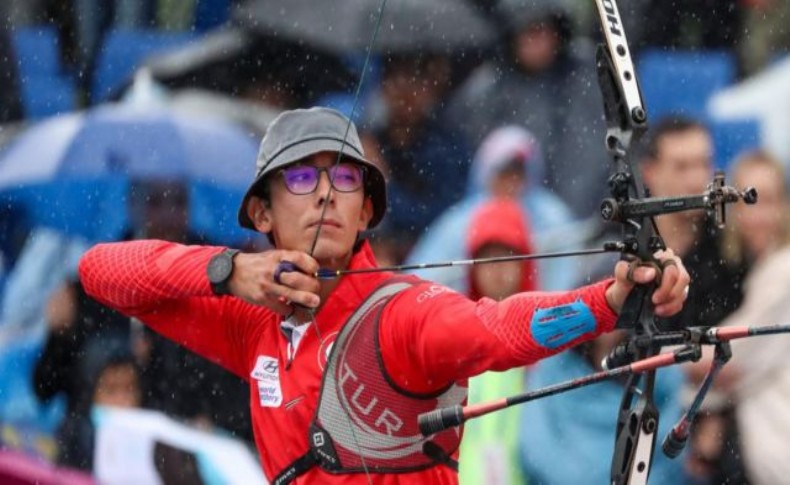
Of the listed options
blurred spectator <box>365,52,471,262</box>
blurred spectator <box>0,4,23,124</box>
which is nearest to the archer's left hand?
blurred spectator <box>365,52,471,262</box>

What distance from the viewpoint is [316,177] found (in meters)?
3.91

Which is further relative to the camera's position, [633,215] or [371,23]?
[371,23]

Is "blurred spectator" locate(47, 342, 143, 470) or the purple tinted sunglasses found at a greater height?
"blurred spectator" locate(47, 342, 143, 470)

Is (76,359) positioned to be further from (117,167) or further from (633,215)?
(633,215)

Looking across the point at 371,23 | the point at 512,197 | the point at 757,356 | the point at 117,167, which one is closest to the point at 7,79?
the point at 117,167

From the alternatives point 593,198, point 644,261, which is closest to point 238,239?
point 593,198

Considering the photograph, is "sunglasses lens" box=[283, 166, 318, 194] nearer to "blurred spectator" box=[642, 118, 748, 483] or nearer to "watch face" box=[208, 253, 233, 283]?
"watch face" box=[208, 253, 233, 283]

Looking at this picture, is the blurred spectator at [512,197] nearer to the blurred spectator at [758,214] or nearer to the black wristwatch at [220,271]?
the blurred spectator at [758,214]

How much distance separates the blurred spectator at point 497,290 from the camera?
5.94 metres

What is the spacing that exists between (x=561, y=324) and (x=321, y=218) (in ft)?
2.40

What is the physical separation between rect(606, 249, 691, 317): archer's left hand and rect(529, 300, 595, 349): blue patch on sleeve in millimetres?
73

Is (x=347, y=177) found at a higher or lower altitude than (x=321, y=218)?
higher

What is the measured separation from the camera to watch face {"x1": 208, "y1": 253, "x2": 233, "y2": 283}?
3.90 metres

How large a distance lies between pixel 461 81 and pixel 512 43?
9.3 inches
